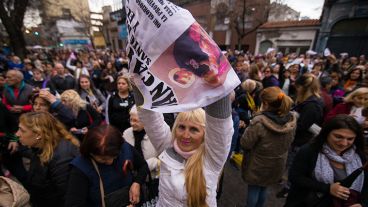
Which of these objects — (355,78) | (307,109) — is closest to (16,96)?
(307,109)

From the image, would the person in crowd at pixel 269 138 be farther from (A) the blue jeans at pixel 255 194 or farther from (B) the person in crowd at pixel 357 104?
(B) the person in crowd at pixel 357 104

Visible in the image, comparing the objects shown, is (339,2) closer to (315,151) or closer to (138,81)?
(315,151)

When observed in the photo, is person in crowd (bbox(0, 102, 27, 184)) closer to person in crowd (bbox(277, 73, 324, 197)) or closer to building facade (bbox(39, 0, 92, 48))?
person in crowd (bbox(277, 73, 324, 197))

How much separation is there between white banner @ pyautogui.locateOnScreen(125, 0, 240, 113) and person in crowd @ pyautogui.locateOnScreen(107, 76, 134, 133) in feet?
8.13

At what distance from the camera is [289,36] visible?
63.3 ft

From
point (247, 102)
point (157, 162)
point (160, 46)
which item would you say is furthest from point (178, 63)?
point (247, 102)

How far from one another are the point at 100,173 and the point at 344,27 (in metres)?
20.1

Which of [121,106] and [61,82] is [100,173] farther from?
[61,82]

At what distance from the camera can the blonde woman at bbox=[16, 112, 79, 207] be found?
1.68 meters

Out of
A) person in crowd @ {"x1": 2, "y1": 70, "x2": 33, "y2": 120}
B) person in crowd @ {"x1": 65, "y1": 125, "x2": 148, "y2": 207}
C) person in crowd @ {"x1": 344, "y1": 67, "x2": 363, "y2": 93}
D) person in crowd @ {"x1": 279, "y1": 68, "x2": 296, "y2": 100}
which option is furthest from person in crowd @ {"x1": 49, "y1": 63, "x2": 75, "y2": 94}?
person in crowd @ {"x1": 344, "y1": 67, "x2": 363, "y2": 93}

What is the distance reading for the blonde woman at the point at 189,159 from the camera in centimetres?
124

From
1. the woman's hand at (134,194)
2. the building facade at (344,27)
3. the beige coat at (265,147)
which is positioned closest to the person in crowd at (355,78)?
the beige coat at (265,147)

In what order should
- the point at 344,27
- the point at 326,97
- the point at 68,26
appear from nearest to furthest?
1. the point at 326,97
2. the point at 344,27
3. the point at 68,26

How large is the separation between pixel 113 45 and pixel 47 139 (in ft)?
178
